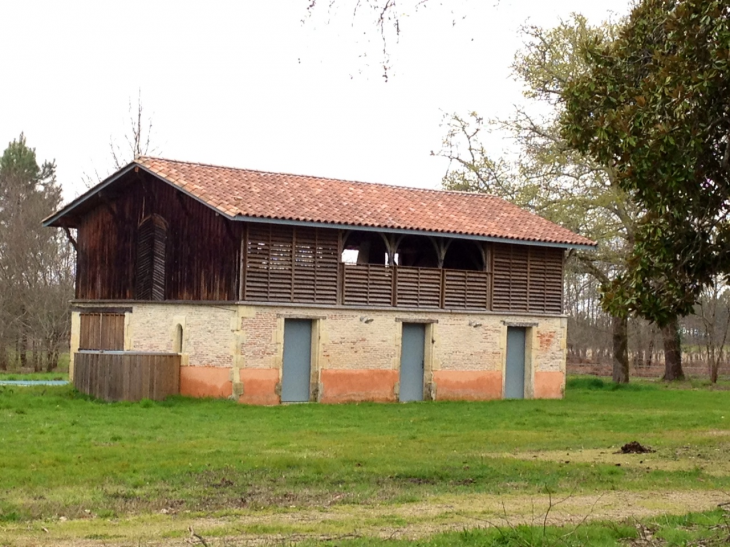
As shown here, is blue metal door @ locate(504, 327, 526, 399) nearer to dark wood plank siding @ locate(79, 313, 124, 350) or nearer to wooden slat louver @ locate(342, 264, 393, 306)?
wooden slat louver @ locate(342, 264, 393, 306)

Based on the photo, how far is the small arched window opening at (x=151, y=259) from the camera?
31.3m

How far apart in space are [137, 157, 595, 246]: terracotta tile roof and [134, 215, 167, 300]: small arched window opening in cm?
188

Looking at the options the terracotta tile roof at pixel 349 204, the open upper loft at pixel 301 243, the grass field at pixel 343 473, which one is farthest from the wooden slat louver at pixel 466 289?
the grass field at pixel 343 473

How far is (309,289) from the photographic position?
1169 inches

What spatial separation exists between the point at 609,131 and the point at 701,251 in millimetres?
2409

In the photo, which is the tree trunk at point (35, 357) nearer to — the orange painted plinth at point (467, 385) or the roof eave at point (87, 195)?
the roof eave at point (87, 195)

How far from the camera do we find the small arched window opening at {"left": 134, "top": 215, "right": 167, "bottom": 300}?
103 feet

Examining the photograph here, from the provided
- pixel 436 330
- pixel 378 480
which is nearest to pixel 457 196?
pixel 436 330

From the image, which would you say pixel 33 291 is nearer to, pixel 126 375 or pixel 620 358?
pixel 126 375

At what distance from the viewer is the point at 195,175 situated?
30859 millimetres

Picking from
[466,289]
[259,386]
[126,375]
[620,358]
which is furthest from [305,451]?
[620,358]

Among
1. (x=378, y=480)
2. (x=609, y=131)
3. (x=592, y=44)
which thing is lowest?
(x=378, y=480)

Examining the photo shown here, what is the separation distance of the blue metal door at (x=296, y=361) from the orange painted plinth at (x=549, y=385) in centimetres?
810

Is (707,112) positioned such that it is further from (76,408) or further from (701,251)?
(76,408)
